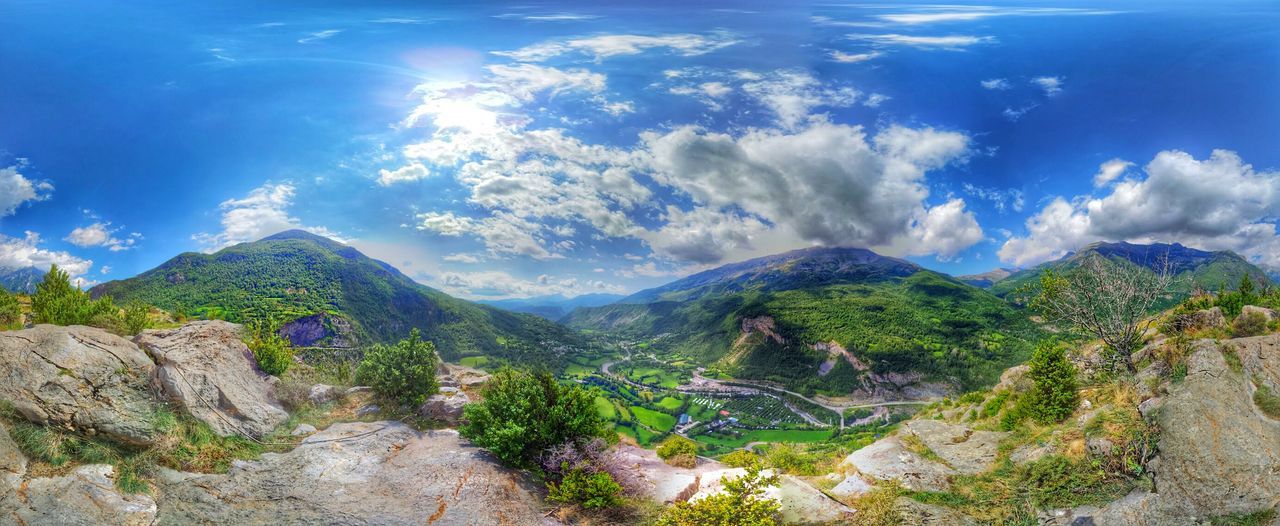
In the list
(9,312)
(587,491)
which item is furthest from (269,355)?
(587,491)

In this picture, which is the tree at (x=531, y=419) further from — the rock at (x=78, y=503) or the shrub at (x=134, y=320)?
the shrub at (x=134, y=320)

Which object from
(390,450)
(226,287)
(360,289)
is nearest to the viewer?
(390,450)

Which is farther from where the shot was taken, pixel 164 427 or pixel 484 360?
pixel 484 360

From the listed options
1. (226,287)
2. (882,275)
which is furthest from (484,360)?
(882,275)

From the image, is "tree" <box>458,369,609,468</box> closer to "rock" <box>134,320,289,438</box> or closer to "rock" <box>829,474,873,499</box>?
"rock" <box>134,320,289,438</box>

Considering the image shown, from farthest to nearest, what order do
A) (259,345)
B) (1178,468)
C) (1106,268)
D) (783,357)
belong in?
(783,357) < (1106,268) < (259,345) < (1178,468)

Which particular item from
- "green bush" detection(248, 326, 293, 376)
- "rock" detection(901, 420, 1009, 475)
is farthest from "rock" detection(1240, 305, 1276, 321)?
"green bush" detection(248, 326, 293, 376)

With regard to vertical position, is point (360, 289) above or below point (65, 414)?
below

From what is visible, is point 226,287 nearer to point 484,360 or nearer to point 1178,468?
point 484,360

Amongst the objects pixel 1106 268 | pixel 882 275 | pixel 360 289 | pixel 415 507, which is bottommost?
pixel 882 275
